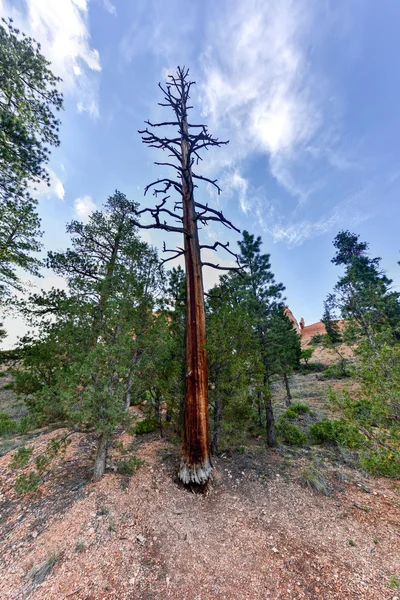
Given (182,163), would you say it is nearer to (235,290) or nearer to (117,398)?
(235,290)

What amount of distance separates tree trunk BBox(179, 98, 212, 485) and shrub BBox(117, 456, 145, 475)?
1.07 metres

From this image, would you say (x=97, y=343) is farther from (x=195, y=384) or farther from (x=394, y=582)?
(x=394, y=582)

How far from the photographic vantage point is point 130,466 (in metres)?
5.10

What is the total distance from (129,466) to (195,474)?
1561 millimetres

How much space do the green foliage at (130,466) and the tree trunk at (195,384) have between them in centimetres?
107

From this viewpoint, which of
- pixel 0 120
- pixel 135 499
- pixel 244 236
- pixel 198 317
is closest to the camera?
pixel 135 499

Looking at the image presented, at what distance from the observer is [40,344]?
880 cm

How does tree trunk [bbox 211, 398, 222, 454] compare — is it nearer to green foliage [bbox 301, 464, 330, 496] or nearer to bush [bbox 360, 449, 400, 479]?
green foliage [bbox 301, 464, 330, 496]

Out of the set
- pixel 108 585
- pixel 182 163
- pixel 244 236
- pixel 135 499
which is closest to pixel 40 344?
pixel 135 499

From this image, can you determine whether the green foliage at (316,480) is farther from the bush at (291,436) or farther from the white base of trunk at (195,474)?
the white base of trunk at (195,474)

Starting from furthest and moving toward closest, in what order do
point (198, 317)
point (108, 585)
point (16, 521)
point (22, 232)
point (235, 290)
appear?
point (235, 290) < point (22, 232) < point (198, 317) < point (16, 521) < point (108, 585)

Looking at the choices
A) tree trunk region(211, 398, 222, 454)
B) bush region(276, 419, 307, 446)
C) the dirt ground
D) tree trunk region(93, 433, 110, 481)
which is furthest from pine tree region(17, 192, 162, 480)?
bush region(276, 419, 307, 446)

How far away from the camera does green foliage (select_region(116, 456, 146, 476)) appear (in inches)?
201

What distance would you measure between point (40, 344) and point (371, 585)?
10.8 meters
